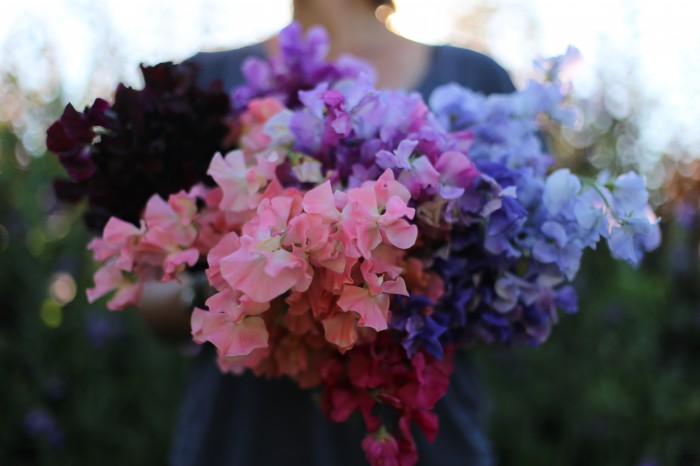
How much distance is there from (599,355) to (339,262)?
2305mm

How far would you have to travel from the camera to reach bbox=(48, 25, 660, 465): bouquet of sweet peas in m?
0.50

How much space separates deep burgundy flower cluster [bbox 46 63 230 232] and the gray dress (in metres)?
0.46

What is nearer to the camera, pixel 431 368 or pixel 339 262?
pixel 339 262

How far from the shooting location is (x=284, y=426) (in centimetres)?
107

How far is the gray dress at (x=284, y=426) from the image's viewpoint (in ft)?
3.46

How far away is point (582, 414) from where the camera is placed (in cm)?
239

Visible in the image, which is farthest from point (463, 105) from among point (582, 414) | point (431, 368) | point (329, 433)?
point (582, 414)

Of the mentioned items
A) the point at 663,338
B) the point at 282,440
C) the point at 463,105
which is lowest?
the point at 663,338

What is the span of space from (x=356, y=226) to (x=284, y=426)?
0.67 m

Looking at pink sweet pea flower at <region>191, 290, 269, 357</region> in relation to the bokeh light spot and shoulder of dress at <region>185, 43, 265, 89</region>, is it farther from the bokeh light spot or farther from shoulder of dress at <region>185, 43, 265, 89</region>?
the bokeh light spot

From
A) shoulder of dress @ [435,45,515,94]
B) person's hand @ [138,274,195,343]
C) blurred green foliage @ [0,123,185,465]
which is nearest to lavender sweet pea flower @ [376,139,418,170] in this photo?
person's hand @ [138,274,195,343]

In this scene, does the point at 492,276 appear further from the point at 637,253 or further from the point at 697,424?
the point at 697,424

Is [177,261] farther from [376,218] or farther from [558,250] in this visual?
[558,250]

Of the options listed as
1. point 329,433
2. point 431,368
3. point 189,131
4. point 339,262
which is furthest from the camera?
point 329,433
